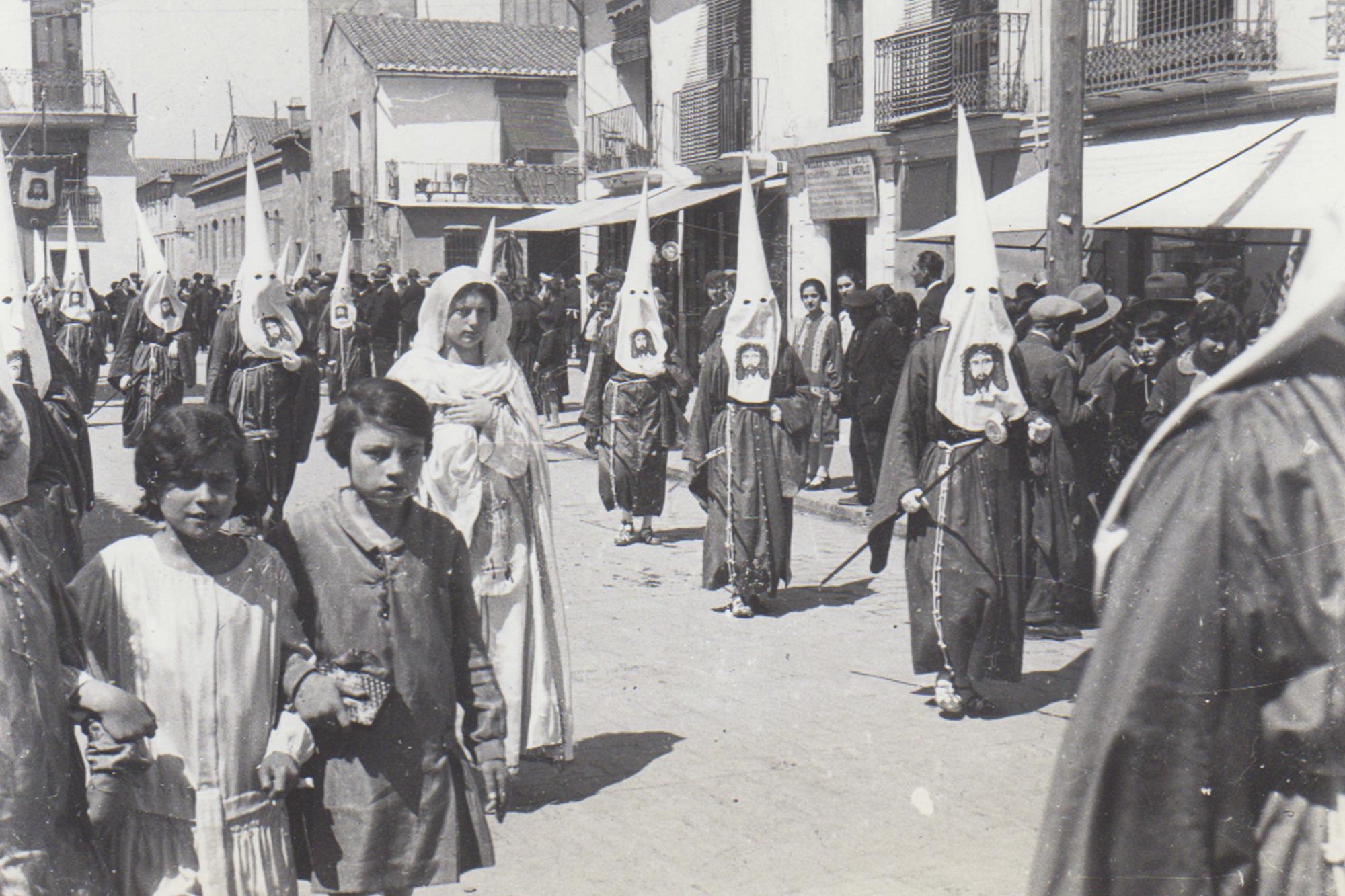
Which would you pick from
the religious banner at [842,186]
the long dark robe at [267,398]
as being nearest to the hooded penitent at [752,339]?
the long dark robe at [267,398]

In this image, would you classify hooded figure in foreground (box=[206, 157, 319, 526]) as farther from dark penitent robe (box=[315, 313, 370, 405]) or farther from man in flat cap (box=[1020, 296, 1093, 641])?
dark penitent robe (box=[315, 313, 370, 405])

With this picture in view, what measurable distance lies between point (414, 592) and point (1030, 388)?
15.2ft

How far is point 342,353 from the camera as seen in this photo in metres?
22.1

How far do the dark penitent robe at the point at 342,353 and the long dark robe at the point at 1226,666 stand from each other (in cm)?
2052

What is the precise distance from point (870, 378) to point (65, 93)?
1199 inches

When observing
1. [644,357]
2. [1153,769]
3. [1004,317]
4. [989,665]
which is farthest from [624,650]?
[1153,769]

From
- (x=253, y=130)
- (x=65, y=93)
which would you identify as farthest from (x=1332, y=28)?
(x=253, y=130)

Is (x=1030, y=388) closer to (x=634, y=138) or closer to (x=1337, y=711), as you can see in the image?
(x=1337, y=711)

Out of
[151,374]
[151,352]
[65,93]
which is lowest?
[151,374]

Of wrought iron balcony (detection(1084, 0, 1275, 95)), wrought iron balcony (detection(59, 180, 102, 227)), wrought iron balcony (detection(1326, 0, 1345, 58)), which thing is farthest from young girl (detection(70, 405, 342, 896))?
wrought iron balcony (detection(59, 180, 102, 227))

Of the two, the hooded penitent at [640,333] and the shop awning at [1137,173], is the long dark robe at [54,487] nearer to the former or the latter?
the hooded penitent at [640,333]

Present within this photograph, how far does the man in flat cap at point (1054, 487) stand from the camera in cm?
765

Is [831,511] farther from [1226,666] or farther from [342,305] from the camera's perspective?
[342,305]

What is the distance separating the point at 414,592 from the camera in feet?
11.0
